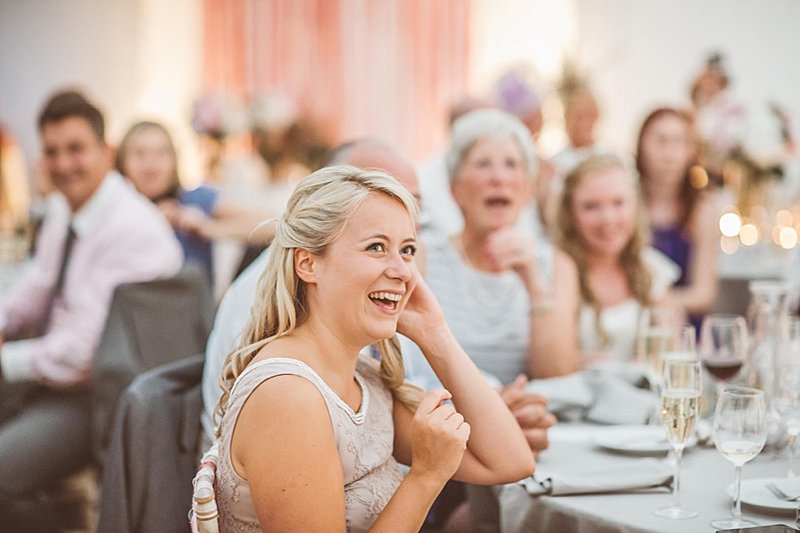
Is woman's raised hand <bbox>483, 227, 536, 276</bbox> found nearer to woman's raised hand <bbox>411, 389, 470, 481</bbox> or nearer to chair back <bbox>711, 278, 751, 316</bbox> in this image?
woman's raised hand <bbox>411, 389, 470, 481</bbox>

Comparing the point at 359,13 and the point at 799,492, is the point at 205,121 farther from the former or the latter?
the point at 799,492

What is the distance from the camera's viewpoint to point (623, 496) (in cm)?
152

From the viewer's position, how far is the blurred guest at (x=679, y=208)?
12.4ft

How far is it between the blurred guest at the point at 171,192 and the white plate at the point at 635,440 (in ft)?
8.46

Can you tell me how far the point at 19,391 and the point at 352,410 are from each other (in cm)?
170

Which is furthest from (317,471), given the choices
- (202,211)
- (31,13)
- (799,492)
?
(31,13)

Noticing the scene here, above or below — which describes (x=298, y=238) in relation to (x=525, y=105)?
below

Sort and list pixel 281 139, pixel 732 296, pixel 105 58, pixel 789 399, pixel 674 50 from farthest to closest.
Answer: pixel 105 58 < pixel 674 50 < pixel 281 139 < pixel 732 296 < pixel 789 399

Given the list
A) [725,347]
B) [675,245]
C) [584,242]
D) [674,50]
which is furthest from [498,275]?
[674,50]

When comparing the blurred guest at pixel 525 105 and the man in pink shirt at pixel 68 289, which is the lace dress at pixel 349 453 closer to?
the man in pink shirt at pixel 68 289

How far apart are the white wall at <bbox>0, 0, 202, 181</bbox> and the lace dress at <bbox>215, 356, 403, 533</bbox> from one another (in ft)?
23.1

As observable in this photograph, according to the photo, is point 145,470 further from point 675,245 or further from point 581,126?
point 581,126

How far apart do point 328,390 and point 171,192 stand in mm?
3239

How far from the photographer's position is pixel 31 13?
25.7ft
